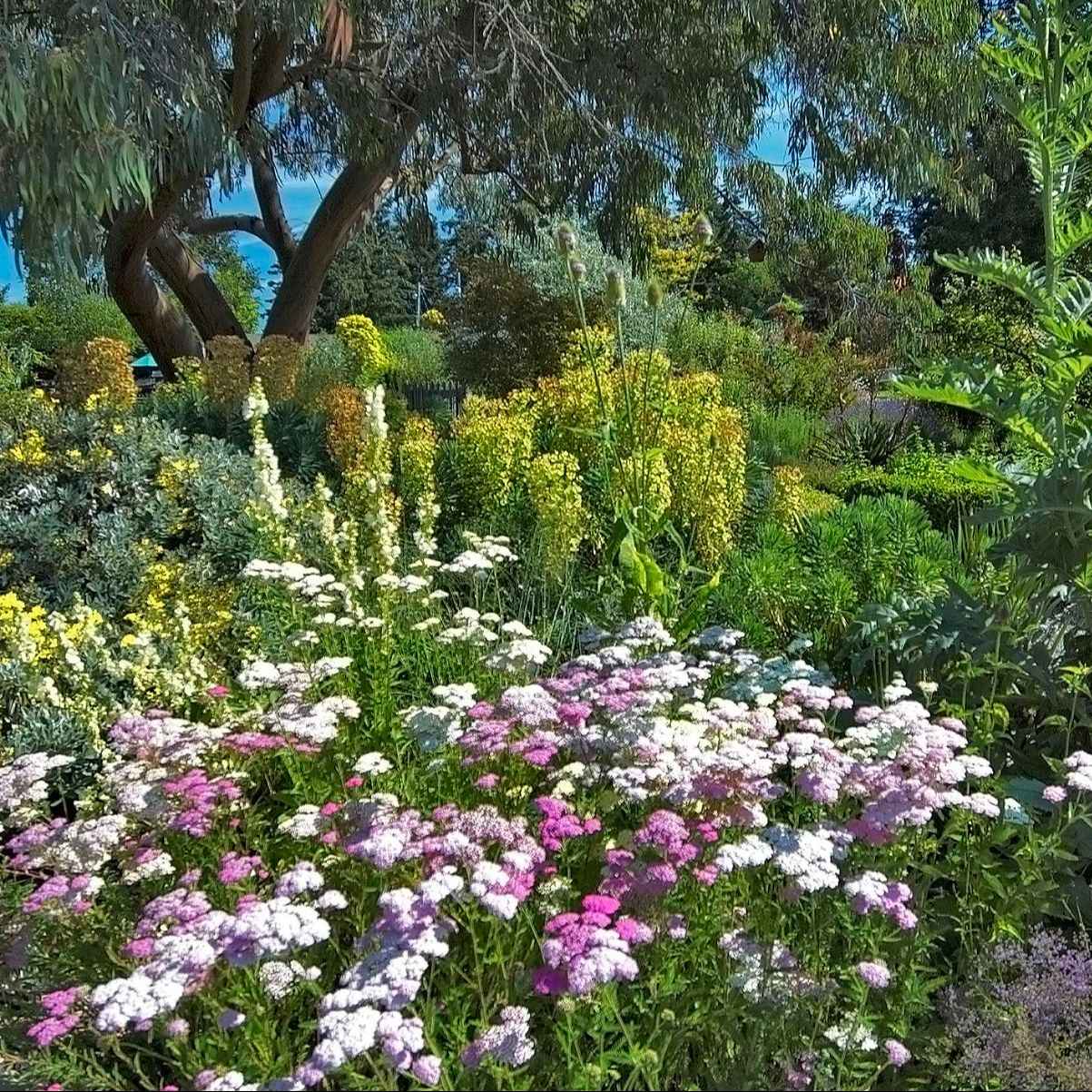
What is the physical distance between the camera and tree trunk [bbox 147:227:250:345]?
10703 mm

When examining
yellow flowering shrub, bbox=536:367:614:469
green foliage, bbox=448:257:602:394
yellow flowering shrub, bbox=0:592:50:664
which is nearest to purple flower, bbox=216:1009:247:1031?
yellow flowering shrub, bbox=0:592:50:664

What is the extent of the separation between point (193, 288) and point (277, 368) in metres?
3.84

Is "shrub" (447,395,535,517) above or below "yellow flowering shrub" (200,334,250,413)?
below

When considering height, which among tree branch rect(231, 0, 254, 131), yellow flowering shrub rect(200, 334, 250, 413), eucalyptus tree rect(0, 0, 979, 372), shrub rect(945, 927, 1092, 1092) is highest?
tree branch rect(231, 0, 254, 131)

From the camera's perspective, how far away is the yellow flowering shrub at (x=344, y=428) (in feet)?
17.6

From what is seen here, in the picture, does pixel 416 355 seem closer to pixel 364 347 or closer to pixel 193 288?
pixel 193 288

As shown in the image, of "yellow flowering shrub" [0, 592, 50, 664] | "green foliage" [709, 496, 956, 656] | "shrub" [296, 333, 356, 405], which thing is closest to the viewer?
"yellow flowering shrub" [0, 592, 50, 664]

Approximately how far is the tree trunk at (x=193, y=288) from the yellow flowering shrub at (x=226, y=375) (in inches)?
124

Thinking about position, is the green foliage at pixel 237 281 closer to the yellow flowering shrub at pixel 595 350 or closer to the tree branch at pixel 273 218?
the tree branch at pixel 273 218

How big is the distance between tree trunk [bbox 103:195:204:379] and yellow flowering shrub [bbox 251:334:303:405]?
1.63m

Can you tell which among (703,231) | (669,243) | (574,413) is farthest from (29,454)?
(669,243)

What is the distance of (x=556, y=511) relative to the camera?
3924mm

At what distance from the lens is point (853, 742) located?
227 cm

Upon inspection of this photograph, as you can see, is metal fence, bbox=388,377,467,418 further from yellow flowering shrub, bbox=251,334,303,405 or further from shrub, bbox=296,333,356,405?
yellow flowering shrub, bbox=251,334,303,405
